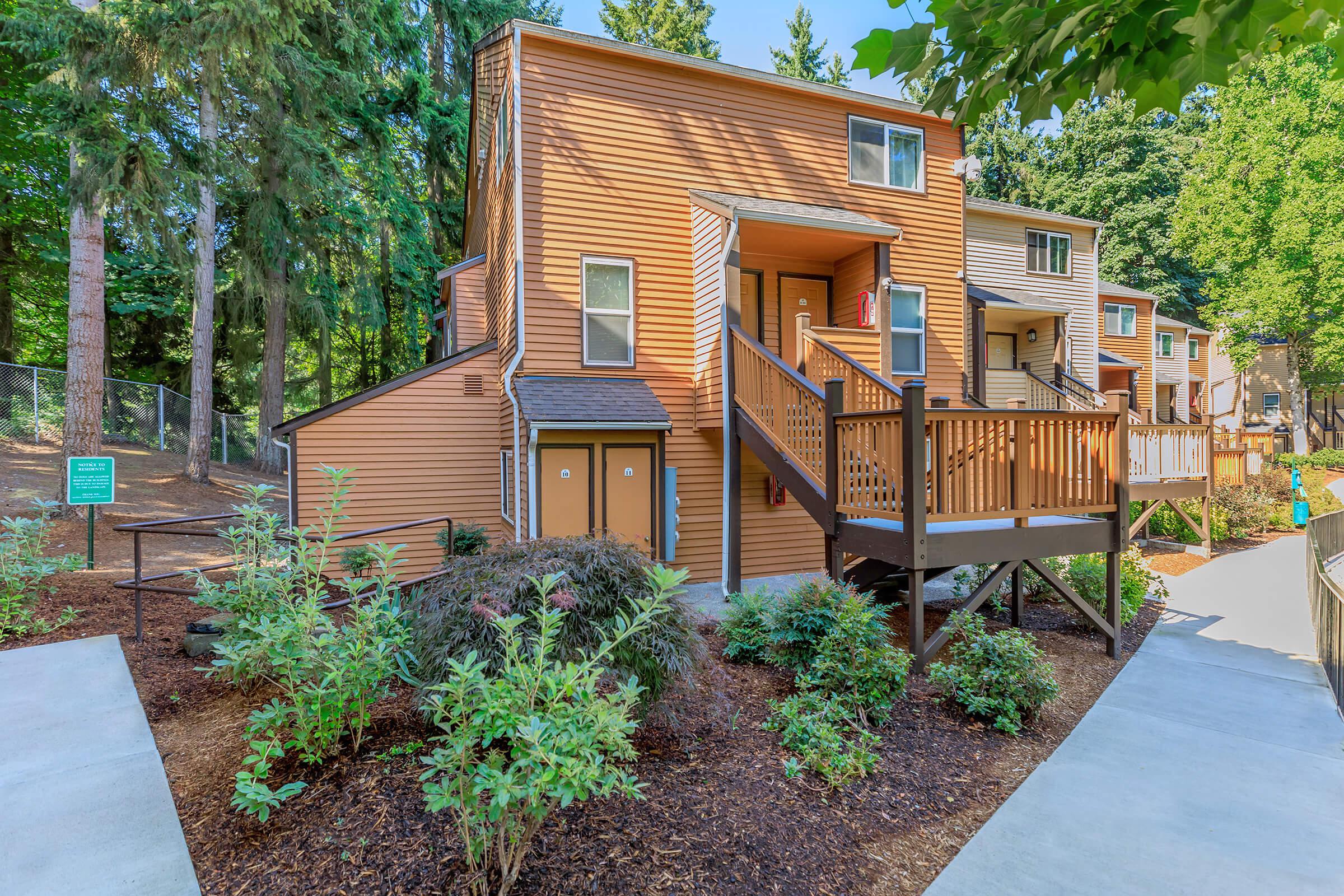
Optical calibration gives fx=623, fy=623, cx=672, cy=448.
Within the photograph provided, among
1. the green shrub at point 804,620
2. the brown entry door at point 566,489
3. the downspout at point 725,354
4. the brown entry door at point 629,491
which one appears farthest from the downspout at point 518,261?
the green shrub at point 804,620

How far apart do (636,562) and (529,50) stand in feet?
24.0

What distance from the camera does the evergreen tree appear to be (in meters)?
26.3

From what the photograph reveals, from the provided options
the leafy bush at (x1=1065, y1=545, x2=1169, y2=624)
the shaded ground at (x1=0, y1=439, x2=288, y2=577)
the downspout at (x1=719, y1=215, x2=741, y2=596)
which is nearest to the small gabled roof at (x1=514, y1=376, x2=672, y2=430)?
the downspout at (x1=719, y1=215, x2=741, y2=596)

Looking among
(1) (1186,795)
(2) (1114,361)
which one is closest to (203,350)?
(1) (1186,795)

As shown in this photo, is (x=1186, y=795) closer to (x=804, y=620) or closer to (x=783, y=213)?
(x=804, y=620)

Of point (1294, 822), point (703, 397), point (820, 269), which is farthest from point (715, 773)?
point (820, 269)

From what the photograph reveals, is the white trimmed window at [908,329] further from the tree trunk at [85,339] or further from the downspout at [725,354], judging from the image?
the tree trunk at [85,339]

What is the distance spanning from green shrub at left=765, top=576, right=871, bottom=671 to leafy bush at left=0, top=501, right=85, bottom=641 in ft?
19.4

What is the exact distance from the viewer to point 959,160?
405 inches

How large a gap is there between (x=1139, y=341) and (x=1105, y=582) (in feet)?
63.6

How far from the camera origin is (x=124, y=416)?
16.4 m

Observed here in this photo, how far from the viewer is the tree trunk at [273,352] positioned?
579 inches

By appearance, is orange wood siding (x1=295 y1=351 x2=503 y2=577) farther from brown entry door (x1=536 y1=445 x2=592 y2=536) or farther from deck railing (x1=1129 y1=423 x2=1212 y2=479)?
deck railing (x1=1129 y1=423 x2=1212 y2=479)

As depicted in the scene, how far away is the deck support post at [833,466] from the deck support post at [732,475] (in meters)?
2.24
